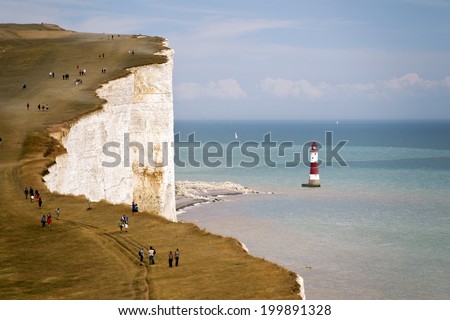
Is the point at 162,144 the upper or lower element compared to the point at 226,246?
upper

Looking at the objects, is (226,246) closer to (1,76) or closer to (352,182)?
(1,76)

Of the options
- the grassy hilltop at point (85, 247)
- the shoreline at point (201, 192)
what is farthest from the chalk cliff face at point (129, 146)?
the shoreline at point (201, 192)

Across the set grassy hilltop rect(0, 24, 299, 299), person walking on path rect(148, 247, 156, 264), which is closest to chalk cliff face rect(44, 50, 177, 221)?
grassy hilltop rect(0, 24, 299, 299)

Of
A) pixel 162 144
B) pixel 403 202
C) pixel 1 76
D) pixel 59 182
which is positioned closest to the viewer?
pixel 59 182

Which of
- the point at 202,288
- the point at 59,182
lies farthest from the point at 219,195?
the point at 202,288

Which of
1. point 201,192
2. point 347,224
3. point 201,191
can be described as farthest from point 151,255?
point 201,191
